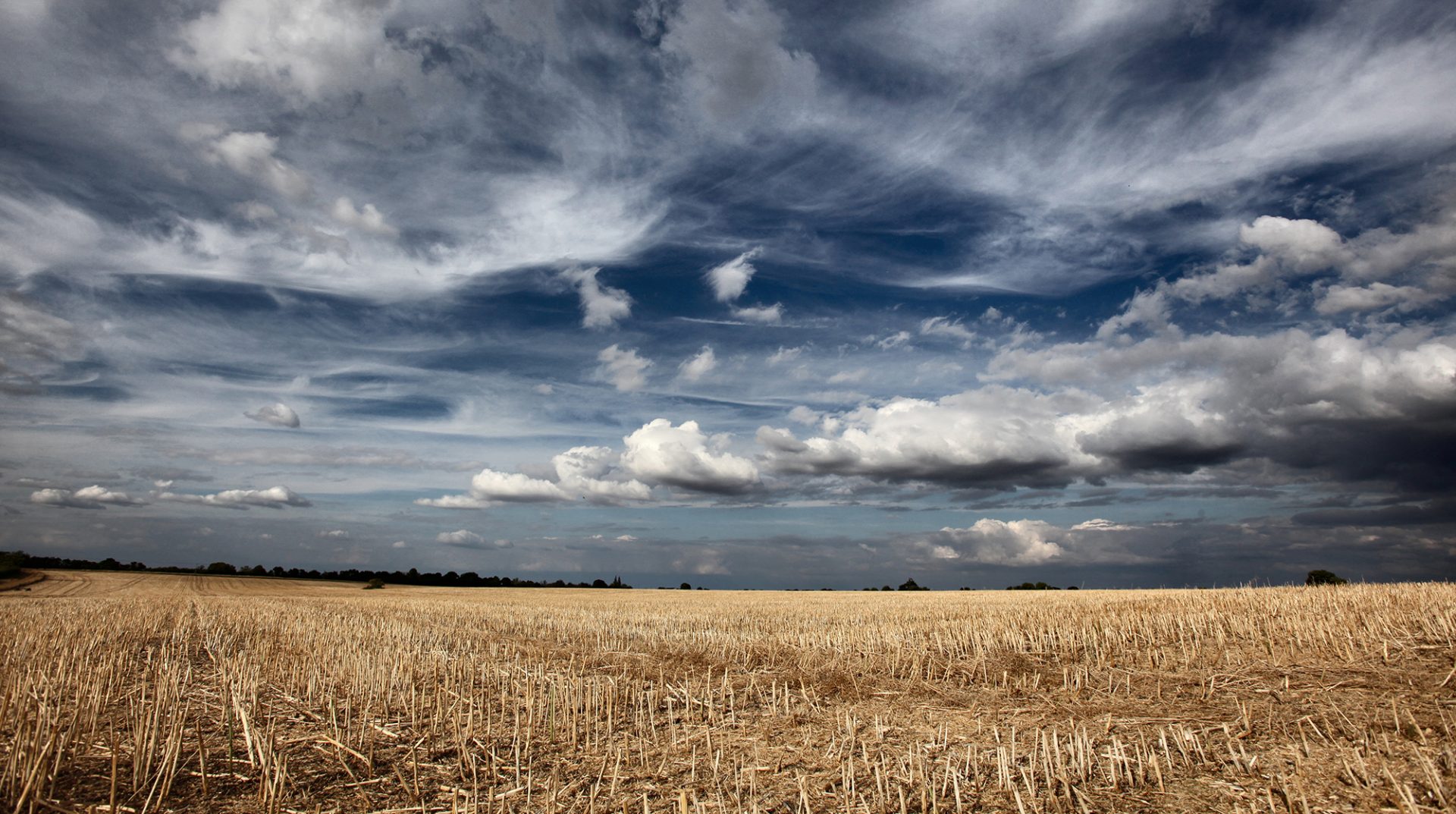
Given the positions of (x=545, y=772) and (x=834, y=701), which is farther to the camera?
(x=834, y=701)

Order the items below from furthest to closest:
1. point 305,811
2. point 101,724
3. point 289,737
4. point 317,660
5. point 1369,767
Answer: point 317,660 < point 101,724 < point 289,737 < point 1369,767 < point 305,811

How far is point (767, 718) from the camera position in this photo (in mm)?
9945

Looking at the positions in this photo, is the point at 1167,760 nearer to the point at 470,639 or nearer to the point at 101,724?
the point at 101,724

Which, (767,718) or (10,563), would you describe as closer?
(767,718)

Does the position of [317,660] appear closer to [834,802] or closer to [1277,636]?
[834,802]

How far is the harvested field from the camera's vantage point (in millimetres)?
6797

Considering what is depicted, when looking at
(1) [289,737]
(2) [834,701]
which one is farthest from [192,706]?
(2) [834,701]

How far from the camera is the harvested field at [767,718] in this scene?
680 cm

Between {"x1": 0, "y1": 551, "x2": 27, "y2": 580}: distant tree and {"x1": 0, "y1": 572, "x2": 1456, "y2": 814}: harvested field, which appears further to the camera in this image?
{"x1": 0, "y1": 551, "x2": 27, "y2": 580}: distant tree

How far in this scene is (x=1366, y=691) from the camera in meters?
10.3

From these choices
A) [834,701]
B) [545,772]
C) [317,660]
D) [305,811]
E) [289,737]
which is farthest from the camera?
[317,660]

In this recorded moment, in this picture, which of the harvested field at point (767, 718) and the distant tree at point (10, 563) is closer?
the harvested field at point (767, 718)

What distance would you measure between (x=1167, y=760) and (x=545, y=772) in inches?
275

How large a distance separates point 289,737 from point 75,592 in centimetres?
6201
